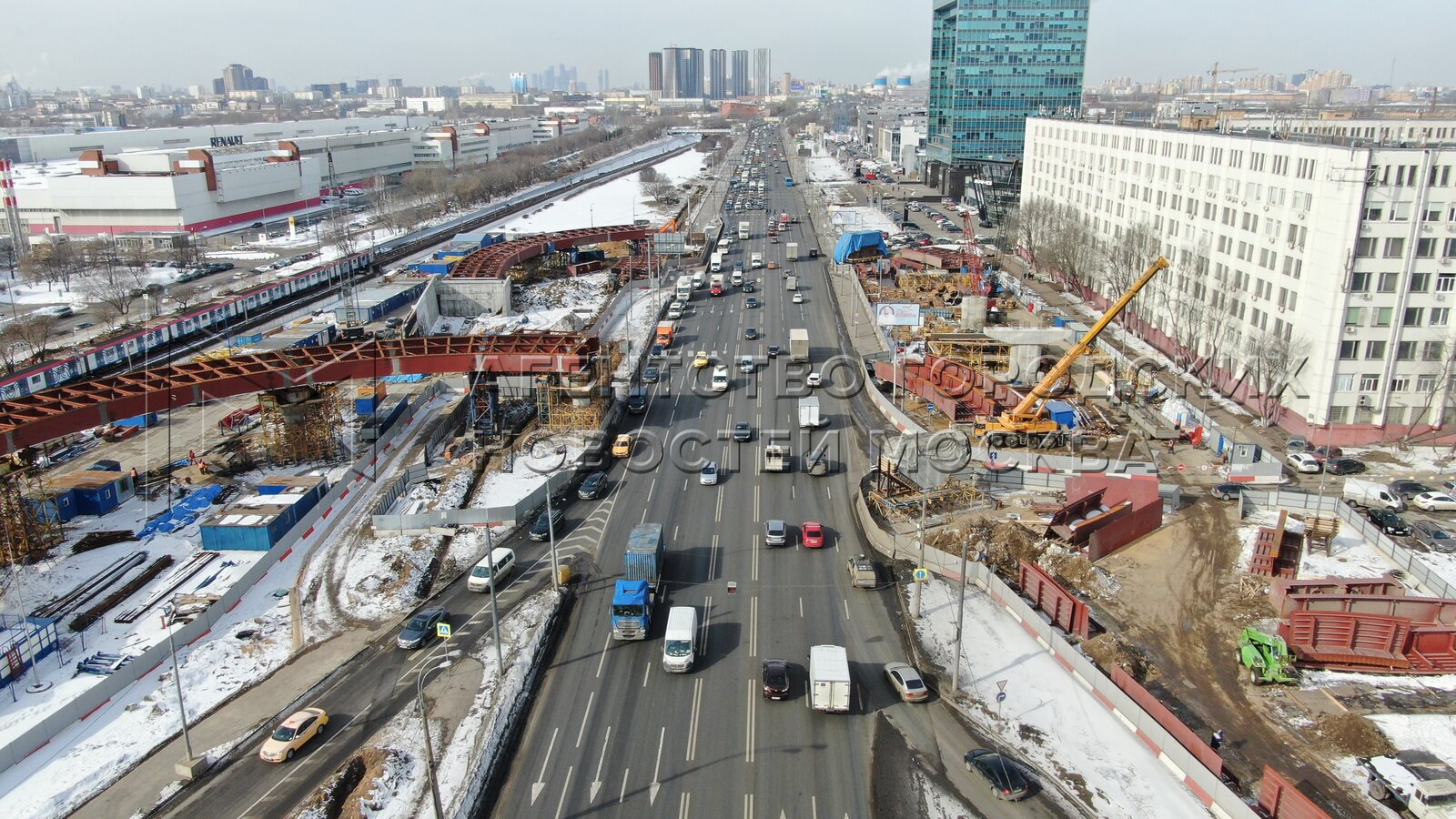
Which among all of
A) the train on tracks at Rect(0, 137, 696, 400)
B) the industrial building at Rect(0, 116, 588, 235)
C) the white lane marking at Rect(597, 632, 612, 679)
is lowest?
the white lane marking at Rect(597, 632, 612, 679)

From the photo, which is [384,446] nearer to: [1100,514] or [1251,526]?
[1100,514]

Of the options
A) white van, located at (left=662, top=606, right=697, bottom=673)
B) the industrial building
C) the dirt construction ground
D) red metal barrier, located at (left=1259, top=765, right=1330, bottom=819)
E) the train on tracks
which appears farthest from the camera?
the industrial building

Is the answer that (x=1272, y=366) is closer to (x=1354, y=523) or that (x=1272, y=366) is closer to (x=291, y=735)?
(x=1354, y=523)

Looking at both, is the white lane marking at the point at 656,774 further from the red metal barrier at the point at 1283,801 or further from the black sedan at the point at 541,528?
the red metal barrier at the point at 1283,801

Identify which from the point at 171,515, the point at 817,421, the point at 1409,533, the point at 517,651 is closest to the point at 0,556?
the point at 171,515

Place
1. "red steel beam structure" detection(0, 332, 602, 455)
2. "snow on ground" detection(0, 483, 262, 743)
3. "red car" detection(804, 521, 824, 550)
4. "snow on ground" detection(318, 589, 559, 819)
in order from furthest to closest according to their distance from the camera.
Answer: "red steel beam structure" detection(0, 332, 602, 455)
"red car" detection(804, 521, 824, 550)
"snow on ground" detection(0, 483, 262, 743)
"snow on ground" detection(318, 589, 559, 819)

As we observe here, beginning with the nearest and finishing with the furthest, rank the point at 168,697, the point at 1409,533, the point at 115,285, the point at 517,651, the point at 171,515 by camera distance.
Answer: the point at 168,697 → the point at 517,651 → the point at 1409,533 → the point at 171,515 → the point at 115,285

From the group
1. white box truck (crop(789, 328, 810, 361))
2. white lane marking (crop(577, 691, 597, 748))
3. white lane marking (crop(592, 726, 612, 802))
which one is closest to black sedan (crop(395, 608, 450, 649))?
white lane marking (crop(577, 691, 597, 748))

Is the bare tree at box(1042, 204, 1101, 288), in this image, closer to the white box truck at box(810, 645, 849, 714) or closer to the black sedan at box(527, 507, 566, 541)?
the black sedan at box(527, 507, 566, 541)
